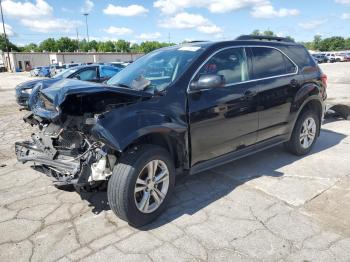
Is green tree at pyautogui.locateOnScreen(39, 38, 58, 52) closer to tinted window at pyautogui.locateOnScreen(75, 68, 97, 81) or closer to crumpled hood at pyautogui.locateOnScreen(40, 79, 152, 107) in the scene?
tinted window at pyautogui.locateOnScreen(75, 68, 97, 81)

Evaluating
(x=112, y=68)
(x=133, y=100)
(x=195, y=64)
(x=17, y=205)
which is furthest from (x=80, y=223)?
(x=112, y=68)

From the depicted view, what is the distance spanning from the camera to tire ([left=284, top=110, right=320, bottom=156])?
5.38 meters

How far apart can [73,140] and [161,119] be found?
1.08 metres

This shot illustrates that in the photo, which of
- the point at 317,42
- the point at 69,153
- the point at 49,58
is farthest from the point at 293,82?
the point at 317,42

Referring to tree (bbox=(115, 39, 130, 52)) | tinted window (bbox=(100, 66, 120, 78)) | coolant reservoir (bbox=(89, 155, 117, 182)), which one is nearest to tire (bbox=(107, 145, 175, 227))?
coolant reservoir (bbox=(89, 155, 117, 182))

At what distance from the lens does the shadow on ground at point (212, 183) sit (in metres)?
3.88

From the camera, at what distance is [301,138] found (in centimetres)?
553

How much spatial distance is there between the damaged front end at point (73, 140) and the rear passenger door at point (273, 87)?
1.95 meters

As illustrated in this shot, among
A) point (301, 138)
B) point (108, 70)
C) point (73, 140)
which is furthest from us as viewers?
point (108, 70)

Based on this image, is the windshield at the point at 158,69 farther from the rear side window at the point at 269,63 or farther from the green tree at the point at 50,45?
the green tree at the point at 50,45

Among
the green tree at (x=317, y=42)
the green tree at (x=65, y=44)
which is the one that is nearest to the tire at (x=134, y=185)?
the green tree at (x=65, y=44)

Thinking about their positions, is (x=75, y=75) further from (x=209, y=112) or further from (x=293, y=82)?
(x=209, y=112)

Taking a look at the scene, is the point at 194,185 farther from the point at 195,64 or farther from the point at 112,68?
the point at 112,68

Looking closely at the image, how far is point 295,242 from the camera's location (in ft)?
10.4
